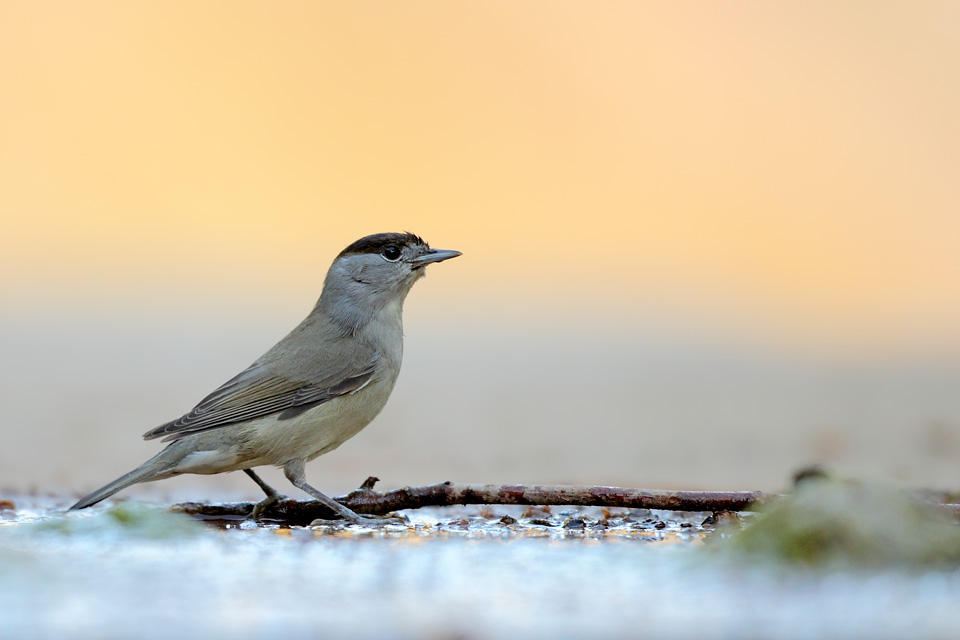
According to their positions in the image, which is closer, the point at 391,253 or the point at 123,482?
the point at 123,482

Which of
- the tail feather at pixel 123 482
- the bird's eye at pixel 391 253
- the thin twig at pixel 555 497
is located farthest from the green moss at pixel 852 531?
the bird's eye at pixel 391 253

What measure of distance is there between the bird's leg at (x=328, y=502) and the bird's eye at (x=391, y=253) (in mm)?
1515

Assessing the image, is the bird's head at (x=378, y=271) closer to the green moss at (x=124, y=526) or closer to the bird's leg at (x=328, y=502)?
the bird's leg at (x=328, y=502)

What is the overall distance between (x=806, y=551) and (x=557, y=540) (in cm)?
95

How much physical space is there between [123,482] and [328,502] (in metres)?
0.94

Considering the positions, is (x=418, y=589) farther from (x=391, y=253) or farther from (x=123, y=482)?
(x=391, y=253)

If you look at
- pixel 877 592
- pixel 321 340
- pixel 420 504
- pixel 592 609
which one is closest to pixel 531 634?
pixel 592 609

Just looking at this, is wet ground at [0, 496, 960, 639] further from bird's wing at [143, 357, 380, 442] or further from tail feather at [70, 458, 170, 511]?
bird's wing at [143, 357, 380, 442]

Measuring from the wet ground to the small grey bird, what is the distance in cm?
145

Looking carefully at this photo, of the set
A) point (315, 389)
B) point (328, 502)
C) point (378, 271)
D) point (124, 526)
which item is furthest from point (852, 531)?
point (378, 271)

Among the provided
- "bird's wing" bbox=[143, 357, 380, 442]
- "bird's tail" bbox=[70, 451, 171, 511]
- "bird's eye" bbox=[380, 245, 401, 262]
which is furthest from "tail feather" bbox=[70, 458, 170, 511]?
"bird's eye" bbox=[380, 245, 401, 262]

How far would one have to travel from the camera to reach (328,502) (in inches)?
176

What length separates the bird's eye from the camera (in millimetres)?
6152

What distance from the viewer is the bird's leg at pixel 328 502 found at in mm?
4199
